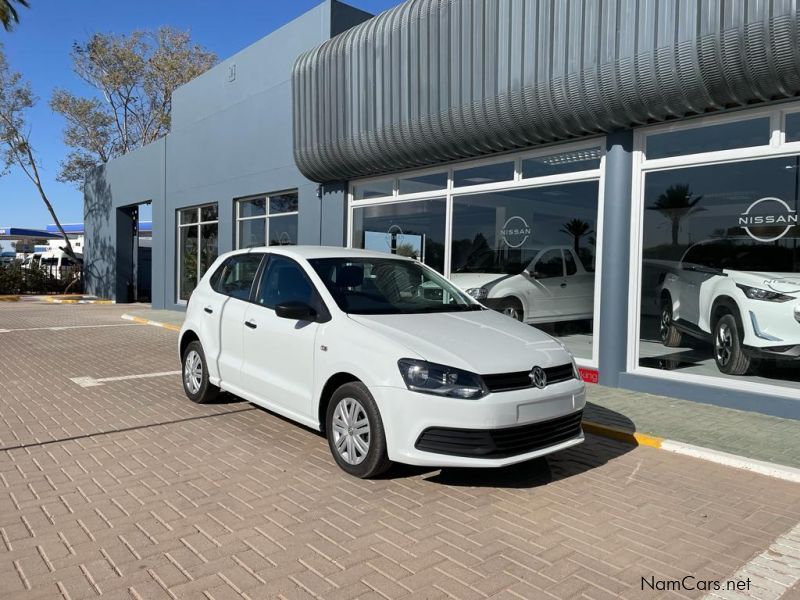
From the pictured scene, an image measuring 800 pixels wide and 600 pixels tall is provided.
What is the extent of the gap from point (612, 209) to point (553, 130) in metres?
1.30

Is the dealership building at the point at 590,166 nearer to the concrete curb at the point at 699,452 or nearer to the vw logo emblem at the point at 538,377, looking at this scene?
the concrete curb at the point at 699,452

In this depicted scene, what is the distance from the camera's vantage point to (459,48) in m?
9.16

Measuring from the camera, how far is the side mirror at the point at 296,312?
4.91m

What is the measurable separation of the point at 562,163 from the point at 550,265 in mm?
1423

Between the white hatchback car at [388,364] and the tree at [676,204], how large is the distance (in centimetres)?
330

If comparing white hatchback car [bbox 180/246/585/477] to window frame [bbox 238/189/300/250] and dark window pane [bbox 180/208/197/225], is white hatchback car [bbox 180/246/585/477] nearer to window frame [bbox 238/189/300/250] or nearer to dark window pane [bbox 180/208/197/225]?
window frame [bbox 238/189/300/250]

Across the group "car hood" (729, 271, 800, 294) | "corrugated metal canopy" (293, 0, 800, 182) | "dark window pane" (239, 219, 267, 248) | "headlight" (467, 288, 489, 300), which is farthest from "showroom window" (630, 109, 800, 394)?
"dark window pane" (239, 219, 267, 248)

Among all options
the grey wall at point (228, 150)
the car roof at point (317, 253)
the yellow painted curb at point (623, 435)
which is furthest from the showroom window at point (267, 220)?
the yellow painted curb at point (623, 435)

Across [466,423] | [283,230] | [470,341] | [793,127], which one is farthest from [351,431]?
[283,230]

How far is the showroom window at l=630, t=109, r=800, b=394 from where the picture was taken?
21.7ft

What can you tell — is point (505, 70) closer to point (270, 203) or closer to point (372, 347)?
point (372, 347)

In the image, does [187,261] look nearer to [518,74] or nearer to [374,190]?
[374,190]

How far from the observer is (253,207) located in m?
15.4

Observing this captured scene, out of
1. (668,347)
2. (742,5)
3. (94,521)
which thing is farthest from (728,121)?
(94,521)
